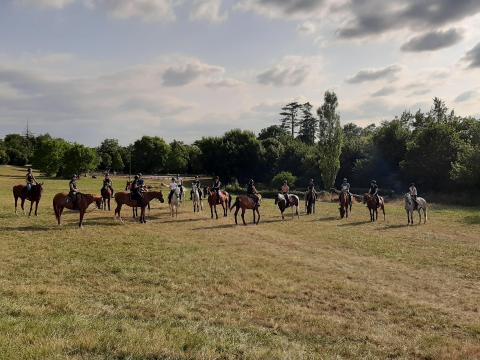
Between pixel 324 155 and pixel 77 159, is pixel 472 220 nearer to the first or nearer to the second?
pixel 324 155

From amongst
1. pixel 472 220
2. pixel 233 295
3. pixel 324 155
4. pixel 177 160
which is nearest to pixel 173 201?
pixel 233 295

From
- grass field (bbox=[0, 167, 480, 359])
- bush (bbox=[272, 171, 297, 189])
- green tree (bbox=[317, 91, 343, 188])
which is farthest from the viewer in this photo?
bush (bbox=[272, 171, 297, 189])

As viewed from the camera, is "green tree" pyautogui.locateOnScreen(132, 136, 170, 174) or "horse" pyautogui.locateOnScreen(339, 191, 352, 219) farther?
"green tree" pyautogui.locateOnScreen(132, 136, 170, 174)

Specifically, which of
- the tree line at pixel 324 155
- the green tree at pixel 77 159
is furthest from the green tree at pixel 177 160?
the green tree at pixel 77 159

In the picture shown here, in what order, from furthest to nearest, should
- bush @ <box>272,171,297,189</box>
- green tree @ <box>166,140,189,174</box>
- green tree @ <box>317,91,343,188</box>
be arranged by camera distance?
green tree @ <box>166,140,189,174</box>, bush @ <box>272,171,297,189</box>, green tree @ <box>317,91,343,188</box>

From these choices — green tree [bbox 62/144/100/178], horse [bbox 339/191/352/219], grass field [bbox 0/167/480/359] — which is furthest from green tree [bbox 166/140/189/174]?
grass field [bbox 0/167/480/359]

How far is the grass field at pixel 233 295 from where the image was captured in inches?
265

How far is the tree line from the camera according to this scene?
5116 centimetres

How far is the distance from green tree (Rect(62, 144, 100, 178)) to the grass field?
6018cm

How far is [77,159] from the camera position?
76.8 m

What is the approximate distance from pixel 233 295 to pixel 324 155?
50.4 meters

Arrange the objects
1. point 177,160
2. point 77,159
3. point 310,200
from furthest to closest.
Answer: point 177,160, point 77,159, point 310,200

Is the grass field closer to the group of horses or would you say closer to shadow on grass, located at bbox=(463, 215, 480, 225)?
the group of horses

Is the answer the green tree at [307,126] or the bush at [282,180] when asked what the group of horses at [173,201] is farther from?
the green tree at [307,126]
